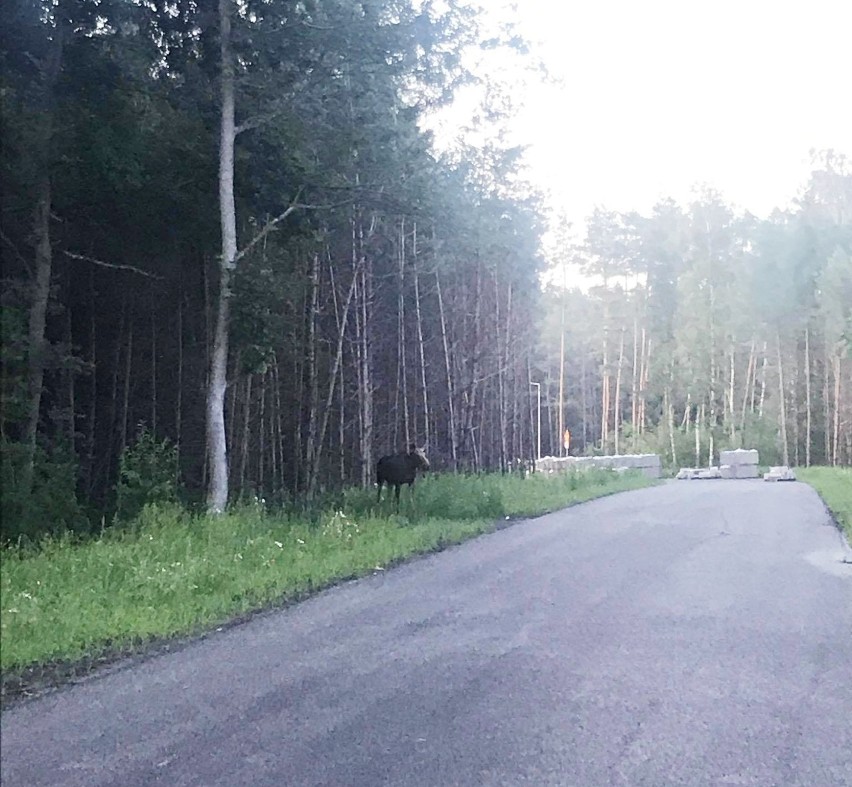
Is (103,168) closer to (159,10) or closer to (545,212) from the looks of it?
(159,10)

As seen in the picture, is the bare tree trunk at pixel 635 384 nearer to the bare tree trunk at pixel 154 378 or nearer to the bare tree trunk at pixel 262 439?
the bare tree trunk at pixel 262 439

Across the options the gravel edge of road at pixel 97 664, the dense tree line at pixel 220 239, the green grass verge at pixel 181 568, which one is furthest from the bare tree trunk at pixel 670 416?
the gravel edge of road at pixel 97 664

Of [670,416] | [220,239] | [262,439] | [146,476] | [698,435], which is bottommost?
[146,476]

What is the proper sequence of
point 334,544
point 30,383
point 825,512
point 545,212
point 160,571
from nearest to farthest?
point 30,383, point 160,571, point 334,544, point 825,512, point 545,212

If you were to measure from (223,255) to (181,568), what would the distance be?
355 inches

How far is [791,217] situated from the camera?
208ft

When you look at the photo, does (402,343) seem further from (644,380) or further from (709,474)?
(644,380)

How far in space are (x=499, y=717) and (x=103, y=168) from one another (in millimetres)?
8047

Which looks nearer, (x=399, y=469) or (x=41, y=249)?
(x=41, y=249)

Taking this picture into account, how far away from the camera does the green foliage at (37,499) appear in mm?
4500

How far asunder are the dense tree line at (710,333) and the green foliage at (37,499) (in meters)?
48.3

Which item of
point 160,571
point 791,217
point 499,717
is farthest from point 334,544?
point 791,217

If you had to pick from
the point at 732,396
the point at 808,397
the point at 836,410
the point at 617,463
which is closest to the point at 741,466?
the point at 617,463

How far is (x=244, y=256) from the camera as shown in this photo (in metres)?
19.4
